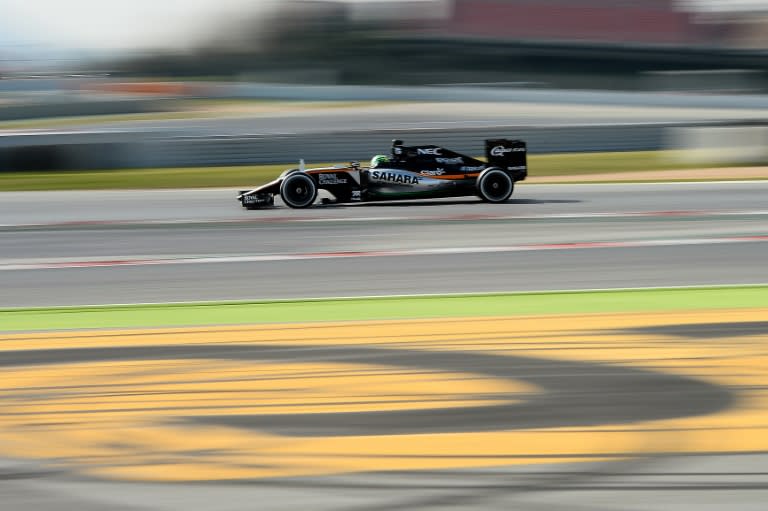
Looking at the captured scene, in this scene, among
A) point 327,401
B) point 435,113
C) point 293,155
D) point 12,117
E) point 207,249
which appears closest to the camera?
point 327,401

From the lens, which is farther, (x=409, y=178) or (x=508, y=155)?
(x=508, y=155)

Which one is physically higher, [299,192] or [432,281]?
[299,192]

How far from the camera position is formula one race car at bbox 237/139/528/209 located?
547 inches

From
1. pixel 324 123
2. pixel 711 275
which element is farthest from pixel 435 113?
pixel 711 275

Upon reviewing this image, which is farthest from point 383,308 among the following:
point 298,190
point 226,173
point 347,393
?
point 226,173

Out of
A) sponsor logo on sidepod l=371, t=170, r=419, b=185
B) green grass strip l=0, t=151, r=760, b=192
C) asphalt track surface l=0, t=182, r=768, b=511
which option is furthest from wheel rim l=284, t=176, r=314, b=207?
green grass strip l=0, t=151, r=760, b=192

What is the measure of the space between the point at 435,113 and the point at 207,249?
23.4 metres

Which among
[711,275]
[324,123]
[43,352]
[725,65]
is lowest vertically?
[43,352]

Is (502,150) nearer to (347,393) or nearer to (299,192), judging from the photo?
(299,192)

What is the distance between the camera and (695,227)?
11609 millimetres

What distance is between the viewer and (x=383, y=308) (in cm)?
732

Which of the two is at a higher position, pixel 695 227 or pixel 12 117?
pixel 12 117

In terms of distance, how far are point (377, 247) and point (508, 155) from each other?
437 centimetres

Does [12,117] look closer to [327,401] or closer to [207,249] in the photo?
[207,249]
